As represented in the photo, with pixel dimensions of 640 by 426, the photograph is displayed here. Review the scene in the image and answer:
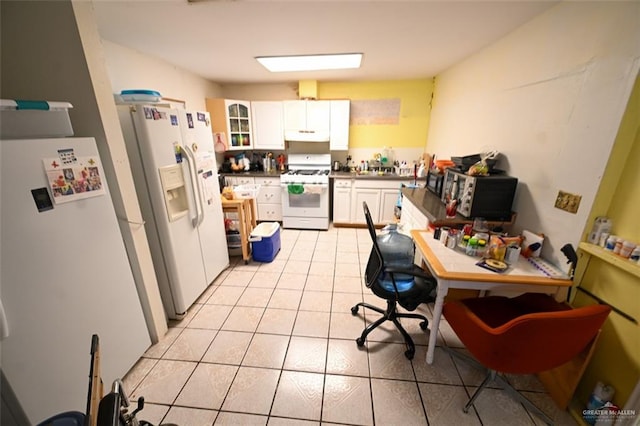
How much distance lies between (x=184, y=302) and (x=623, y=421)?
2760 millimetres

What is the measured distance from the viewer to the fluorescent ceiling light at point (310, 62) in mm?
2615

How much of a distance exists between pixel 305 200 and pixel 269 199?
0.65m

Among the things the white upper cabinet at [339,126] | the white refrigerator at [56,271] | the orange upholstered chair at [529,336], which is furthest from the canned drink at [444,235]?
the white upper cabinet at [339,126]

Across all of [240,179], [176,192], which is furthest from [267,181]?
[176,192]

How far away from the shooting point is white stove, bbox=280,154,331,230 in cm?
364

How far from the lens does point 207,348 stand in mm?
1739

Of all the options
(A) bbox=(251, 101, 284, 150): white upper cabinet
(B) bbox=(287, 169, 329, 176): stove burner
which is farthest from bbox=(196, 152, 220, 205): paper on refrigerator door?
(A) bbox=(251, 101, 284, 150): white upper cabinet

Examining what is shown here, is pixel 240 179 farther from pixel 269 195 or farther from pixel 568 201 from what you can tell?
pixel 568 201

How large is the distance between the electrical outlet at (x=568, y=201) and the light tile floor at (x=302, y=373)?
1.13 m

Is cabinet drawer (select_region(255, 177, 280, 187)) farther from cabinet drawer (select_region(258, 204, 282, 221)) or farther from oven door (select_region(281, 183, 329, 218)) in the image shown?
cabinet drawer (select_region(258, 204, 282, 221))

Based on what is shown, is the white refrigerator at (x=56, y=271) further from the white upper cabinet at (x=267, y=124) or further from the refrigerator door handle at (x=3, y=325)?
the white upper cabinet at (x=267, y=124)

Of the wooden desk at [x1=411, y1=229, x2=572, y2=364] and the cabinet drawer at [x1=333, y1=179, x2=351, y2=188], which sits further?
the cabinet drawer at [x1=333, y1=179, x2=351, y2=188]

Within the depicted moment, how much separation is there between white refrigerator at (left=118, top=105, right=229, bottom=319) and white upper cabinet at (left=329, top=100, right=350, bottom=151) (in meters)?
2.16

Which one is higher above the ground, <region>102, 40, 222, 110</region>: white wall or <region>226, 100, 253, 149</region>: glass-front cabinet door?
<region>102, 40, 222, 110</region>: white wall
